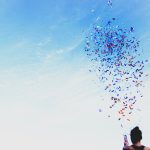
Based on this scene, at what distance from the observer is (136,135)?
13.4 metres

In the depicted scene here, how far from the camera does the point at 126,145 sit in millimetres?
13812

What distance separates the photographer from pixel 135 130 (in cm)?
1334

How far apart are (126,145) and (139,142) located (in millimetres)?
488

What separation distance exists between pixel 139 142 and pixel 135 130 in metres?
0.38

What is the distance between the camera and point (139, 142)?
13.5 meters

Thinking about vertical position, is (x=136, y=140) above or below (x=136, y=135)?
below

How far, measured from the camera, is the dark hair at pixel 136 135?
13.3 meters

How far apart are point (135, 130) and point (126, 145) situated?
0.69 m

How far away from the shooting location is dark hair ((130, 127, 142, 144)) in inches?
525
